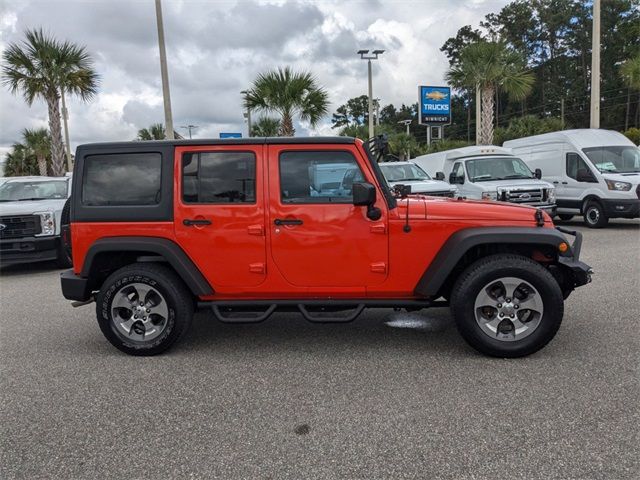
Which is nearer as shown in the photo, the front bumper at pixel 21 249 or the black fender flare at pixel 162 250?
the black fender flare at pixel 162 250

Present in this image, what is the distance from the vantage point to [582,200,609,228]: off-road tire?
12070 millimetres

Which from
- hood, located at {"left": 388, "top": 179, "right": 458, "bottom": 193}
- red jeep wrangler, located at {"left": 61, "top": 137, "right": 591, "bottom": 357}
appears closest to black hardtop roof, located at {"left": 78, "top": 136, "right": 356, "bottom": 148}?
red jeep wrangler, located at {"left": 61, "top": 137, "right": 591, "bottom": 357}

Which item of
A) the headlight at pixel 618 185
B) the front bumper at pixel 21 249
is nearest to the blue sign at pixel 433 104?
the headlight at pixel 618 185

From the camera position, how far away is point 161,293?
14.2 feet

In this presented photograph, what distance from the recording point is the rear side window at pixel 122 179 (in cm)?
437

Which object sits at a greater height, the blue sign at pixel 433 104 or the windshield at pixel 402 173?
the blue sign at pixel 433 104

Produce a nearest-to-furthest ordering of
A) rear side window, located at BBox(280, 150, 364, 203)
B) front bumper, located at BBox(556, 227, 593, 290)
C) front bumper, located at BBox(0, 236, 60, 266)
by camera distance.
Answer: front bumper, located at BBox(556, 227, 593, 290)
rear side window, located at BBox(280, 150, 364, 203)
front bumper, located at BBox(0, 236, 60, 266)

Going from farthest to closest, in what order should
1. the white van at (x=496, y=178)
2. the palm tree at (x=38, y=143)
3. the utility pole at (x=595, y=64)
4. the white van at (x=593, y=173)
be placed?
the palm tree at (x=38, y=143), the utility pole at (x=595, y=64), the white van at (x=593, y=173), the white van at (x=496, y=178)

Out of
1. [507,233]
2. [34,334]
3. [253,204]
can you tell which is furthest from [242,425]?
[34,334]

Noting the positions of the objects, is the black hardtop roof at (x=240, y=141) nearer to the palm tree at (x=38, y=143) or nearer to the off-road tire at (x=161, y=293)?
the off-road tire at (x=161, y=293)

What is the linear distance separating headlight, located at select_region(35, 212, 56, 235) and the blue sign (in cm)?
3102

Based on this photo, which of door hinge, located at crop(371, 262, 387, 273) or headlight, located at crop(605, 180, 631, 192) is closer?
door hinge, located at crop(371, 262, 387, 273)

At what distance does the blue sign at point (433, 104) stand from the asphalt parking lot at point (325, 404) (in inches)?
1303

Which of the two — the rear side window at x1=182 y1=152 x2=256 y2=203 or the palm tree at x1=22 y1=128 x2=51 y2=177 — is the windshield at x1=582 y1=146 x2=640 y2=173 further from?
the palm tree at x1=22 y1=128 x2=51 y2=177
